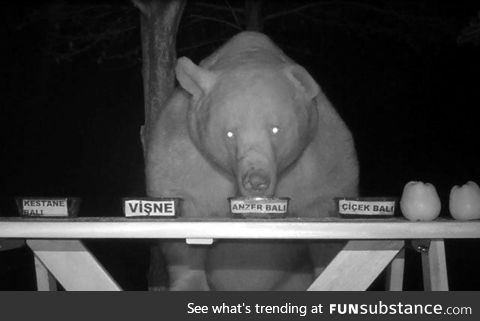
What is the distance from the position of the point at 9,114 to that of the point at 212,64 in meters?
2.17

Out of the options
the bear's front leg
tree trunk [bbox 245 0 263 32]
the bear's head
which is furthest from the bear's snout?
tree trunk [bbox 245 0 263 32]

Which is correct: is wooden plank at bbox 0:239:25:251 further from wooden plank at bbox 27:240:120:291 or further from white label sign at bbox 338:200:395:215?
white label sign at bbox 338:200:395:215

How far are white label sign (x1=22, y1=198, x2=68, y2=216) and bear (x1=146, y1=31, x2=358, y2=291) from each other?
0.57m

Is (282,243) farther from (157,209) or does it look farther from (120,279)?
(120,279)

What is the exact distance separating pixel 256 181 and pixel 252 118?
0.25 meters

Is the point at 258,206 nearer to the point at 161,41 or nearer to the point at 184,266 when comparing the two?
the point at 184,266

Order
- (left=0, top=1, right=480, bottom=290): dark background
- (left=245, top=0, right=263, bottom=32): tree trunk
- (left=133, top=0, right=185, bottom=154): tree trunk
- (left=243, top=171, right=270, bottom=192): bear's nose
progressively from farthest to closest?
(left=0, top=1, right=480, bottom=290): dark background → (left=245, top=0, right=263, bottom=32): tree trunk → (left=133, top=0, right=185, bottom=154): tree trunk → (left=243, top=171, right=270, bottom=192): bear's nose

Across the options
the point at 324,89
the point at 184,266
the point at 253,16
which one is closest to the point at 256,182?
the point at 184,266

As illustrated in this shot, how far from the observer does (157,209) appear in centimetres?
178

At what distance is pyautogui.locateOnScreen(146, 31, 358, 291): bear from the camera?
2.22 meters

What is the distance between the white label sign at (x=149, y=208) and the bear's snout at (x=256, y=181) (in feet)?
0.84

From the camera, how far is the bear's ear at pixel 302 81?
2.27 m
